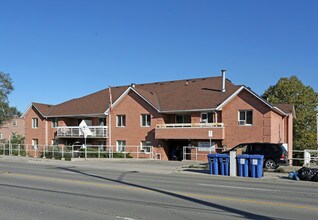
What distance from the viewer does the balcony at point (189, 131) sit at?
3447 cm

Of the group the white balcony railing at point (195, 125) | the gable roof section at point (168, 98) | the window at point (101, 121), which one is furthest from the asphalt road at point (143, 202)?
the window at point (101, 121)

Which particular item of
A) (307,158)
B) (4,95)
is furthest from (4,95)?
(307,158)

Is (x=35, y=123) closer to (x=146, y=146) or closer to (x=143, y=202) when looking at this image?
(x=146, y=146)

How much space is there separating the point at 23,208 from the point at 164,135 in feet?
90.5

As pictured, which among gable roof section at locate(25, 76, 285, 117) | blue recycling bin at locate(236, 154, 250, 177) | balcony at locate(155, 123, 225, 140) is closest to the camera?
blue recycling bin at locate(236, 154, 250, 177)

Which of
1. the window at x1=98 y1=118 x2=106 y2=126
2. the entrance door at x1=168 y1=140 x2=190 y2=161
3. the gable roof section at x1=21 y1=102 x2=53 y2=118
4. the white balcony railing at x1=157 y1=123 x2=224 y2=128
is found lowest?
the entrance door at x1=168 y1=140 x2=190 y2=161

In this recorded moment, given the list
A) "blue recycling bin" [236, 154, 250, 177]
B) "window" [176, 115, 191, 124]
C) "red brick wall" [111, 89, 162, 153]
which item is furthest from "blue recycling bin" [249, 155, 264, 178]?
"red brick wall" [111, 89, 162, 153]

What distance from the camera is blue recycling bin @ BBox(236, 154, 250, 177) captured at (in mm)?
20016

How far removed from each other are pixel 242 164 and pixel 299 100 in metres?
39.8

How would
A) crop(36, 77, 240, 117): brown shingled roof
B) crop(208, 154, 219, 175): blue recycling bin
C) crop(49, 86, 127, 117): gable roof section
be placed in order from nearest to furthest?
crop(208, 154, 219, 175): blue recycling bin < crop(36, 77, 240, 117): brown shingled roof < crop(49, 86, 127, 117): gable roof section

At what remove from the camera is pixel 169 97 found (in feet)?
134

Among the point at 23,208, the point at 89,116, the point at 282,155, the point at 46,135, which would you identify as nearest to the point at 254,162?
the point at 282,155

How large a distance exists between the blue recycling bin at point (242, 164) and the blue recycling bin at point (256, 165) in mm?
257

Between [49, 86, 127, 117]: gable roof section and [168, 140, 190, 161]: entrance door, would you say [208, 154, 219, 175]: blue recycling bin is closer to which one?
[168, 140, 190, 161]: entrance door
